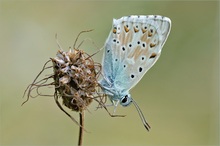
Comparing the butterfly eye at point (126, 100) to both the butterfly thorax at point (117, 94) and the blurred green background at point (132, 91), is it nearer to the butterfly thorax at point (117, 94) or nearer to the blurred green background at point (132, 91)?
the butterfly thorax at point (117, 94)

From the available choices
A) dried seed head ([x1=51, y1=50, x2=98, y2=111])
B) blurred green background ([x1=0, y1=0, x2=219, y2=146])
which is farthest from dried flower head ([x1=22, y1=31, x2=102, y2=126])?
blurred green background ([x1=0, y1=0, x2=219, y2=146])

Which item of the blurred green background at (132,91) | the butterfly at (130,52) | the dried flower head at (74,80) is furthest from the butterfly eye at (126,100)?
the blurred green background at (132,91)

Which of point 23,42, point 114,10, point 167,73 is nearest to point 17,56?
point 23,42

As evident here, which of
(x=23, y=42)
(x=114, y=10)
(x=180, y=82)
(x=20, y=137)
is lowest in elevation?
(x=20, y=137)

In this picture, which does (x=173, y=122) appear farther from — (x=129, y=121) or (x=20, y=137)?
(x=20, y=137)

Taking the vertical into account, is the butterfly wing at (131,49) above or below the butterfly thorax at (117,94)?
above

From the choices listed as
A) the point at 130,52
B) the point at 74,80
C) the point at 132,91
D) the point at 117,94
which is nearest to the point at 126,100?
the point at 117,94

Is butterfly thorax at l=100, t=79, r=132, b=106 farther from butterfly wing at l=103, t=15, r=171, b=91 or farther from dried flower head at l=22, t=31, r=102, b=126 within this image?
dried flower head at l=22, t=31, r=102, b=126

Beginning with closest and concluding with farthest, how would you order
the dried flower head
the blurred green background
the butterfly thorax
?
1. the dried flower head
2. the butterfly thorax
3. the blurred green background
